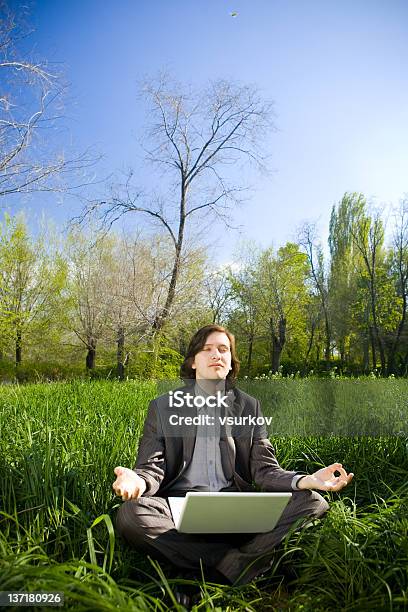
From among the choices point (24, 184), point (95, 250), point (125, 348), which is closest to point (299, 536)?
point (24, 184)

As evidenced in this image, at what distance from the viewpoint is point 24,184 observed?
584cm

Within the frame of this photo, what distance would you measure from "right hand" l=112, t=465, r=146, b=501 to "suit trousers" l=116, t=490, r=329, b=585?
0.07m

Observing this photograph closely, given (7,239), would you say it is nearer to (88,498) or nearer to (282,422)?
(282,422)

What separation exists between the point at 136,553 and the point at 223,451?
1.64 feet

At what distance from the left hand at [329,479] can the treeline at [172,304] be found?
7721mm

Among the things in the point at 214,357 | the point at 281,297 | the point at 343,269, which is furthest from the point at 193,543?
the point at 343,269

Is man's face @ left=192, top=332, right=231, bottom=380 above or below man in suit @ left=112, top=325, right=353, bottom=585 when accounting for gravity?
above

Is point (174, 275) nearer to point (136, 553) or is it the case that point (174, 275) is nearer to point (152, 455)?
point (152, 455)

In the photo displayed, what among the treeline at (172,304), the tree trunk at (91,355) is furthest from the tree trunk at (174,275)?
the tree trunk at (91,355)

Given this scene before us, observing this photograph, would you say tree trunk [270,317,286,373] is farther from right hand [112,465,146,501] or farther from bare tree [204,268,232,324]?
right hand [112,465,146,501]

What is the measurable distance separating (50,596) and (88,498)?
0.91 m

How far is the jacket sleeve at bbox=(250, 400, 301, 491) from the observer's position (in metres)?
2.08

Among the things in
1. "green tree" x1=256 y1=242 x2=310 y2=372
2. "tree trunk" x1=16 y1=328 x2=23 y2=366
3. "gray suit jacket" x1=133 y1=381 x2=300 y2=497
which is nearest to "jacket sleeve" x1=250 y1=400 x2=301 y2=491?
"gray suit jacket" x1=133 y1=381 x2=300 y2=497

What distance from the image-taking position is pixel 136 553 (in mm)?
2016
